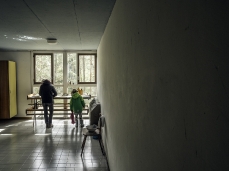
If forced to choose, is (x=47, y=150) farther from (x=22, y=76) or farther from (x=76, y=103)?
(x=22, y=76)

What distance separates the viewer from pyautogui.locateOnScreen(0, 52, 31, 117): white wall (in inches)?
315

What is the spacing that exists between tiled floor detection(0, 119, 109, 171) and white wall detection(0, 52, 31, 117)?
1387 mm

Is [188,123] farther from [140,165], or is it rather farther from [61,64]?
[61,64]

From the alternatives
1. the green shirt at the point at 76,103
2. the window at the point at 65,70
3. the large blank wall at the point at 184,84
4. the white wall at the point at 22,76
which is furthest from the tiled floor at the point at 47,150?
the large blank wall at the point at 184,84

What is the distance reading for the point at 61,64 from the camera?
323 inches

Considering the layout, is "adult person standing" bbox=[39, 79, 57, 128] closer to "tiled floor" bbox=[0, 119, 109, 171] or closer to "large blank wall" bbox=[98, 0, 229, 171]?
"tiled floor" bbox=[0, 119, 109, 171]

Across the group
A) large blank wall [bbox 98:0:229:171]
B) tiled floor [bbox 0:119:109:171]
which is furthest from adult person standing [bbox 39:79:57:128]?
large blank wall [bbox 98:0:229:171]

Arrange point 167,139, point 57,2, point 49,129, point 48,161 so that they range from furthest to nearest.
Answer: point 49,129 < point 48,161 < point 57,2 < point 167,139

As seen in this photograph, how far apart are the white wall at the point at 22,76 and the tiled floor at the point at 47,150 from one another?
1387mm

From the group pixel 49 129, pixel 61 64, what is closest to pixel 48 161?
pixel 49 129

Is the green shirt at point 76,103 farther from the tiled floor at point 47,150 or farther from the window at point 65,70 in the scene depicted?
the window at point 65,70

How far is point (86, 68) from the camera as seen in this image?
8258 mm

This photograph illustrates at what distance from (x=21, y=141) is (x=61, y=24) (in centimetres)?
335

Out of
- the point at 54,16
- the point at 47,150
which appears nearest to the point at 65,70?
the point at 47,150
